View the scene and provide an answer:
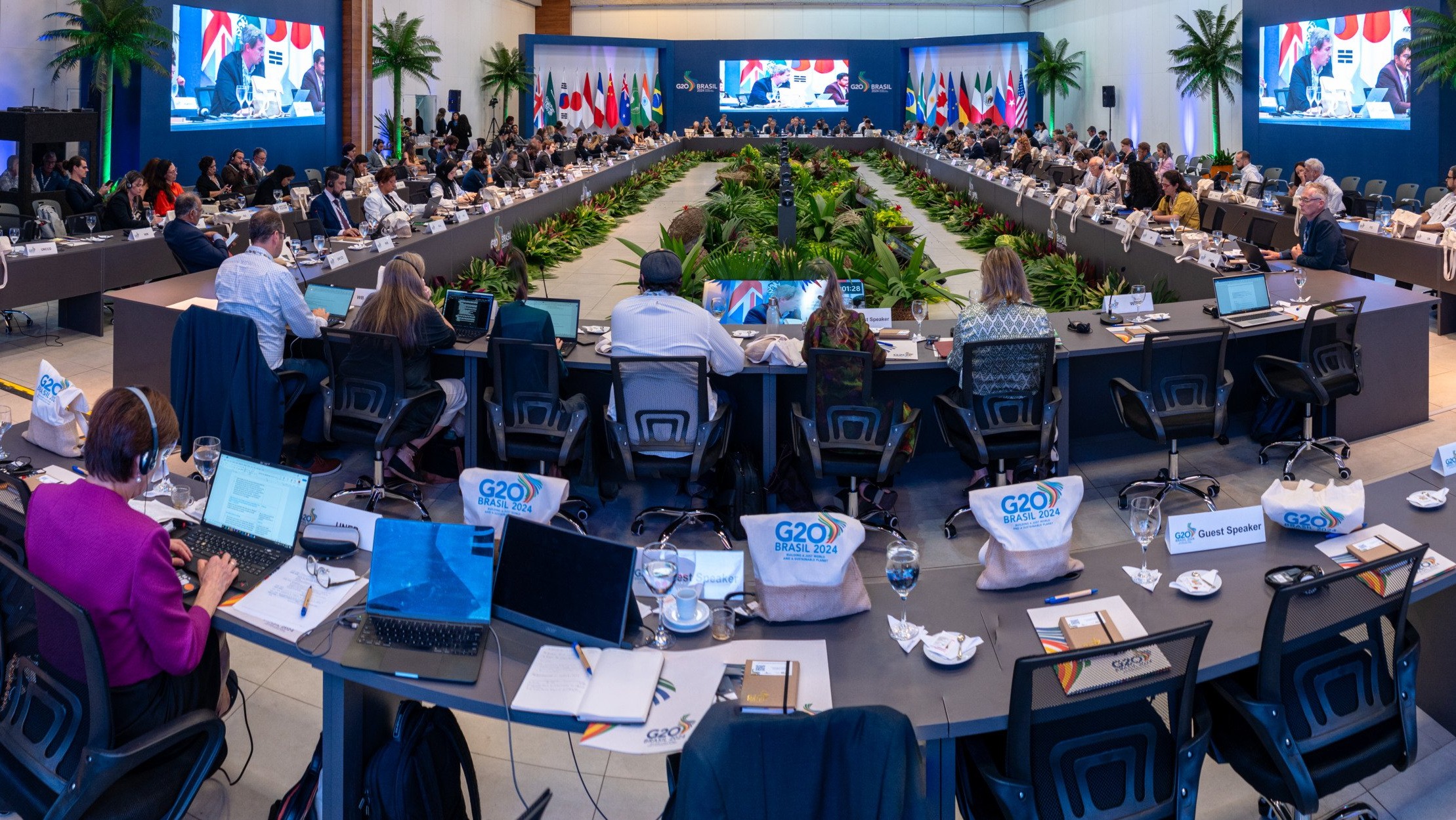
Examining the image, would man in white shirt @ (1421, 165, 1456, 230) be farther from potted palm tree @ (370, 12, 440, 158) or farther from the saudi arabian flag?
the saudi arabian flag

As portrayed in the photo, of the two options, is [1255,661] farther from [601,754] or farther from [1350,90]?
[1350,90]

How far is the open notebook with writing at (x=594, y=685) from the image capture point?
85.0 inches

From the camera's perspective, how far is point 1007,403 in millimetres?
4383

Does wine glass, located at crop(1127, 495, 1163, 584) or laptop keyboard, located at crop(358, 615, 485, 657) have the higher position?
wine glass, located at crop(1127, 495, 1163, 584)

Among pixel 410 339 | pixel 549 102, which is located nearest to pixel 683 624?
pixel 410 339

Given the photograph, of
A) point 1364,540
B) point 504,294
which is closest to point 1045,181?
point 504,294

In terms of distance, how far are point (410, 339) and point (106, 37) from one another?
881 centimetres

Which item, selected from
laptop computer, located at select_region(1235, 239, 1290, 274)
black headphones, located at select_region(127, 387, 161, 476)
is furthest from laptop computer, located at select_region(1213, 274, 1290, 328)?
black headphones, located at select_region(127, 387, 161, 476)

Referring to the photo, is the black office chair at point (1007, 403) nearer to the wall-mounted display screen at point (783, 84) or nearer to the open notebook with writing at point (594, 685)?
the open notebook with writing at point (594, 685)

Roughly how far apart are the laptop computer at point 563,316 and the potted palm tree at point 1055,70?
20717 mm

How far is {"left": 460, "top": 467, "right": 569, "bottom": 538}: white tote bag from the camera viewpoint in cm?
274

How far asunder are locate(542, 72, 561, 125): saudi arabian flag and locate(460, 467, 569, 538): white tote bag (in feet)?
77.4

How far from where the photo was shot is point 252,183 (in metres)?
12.3

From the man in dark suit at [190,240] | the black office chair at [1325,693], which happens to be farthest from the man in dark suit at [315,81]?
the black office chair at [1325,693]
